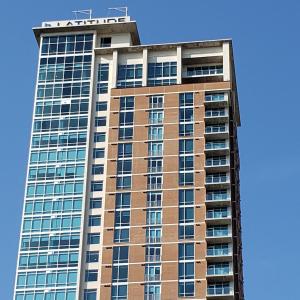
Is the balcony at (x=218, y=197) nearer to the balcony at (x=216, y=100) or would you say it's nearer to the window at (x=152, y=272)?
the window at (x=152, y=272)

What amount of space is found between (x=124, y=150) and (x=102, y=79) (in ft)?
37.7

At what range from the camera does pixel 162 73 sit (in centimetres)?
11625

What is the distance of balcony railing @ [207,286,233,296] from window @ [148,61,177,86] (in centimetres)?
2748

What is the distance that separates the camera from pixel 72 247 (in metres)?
106

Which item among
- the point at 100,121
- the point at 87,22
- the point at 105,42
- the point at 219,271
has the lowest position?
the point at 219,271

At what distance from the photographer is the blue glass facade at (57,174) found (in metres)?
105

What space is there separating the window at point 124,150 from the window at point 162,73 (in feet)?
30.6

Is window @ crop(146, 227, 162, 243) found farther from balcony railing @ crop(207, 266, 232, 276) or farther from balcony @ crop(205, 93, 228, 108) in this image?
balcony @ crop(205, 93, 228, 108)

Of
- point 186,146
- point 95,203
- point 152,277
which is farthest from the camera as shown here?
point 186,146

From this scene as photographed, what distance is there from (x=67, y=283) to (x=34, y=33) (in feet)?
117

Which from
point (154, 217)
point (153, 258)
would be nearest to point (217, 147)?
point (154, 217)

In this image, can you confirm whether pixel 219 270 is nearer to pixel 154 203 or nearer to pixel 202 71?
pixel 154 203

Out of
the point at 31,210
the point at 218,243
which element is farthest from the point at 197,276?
the point at 31,210

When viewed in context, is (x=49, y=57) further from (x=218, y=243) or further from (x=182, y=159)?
(x=218, y=243)
